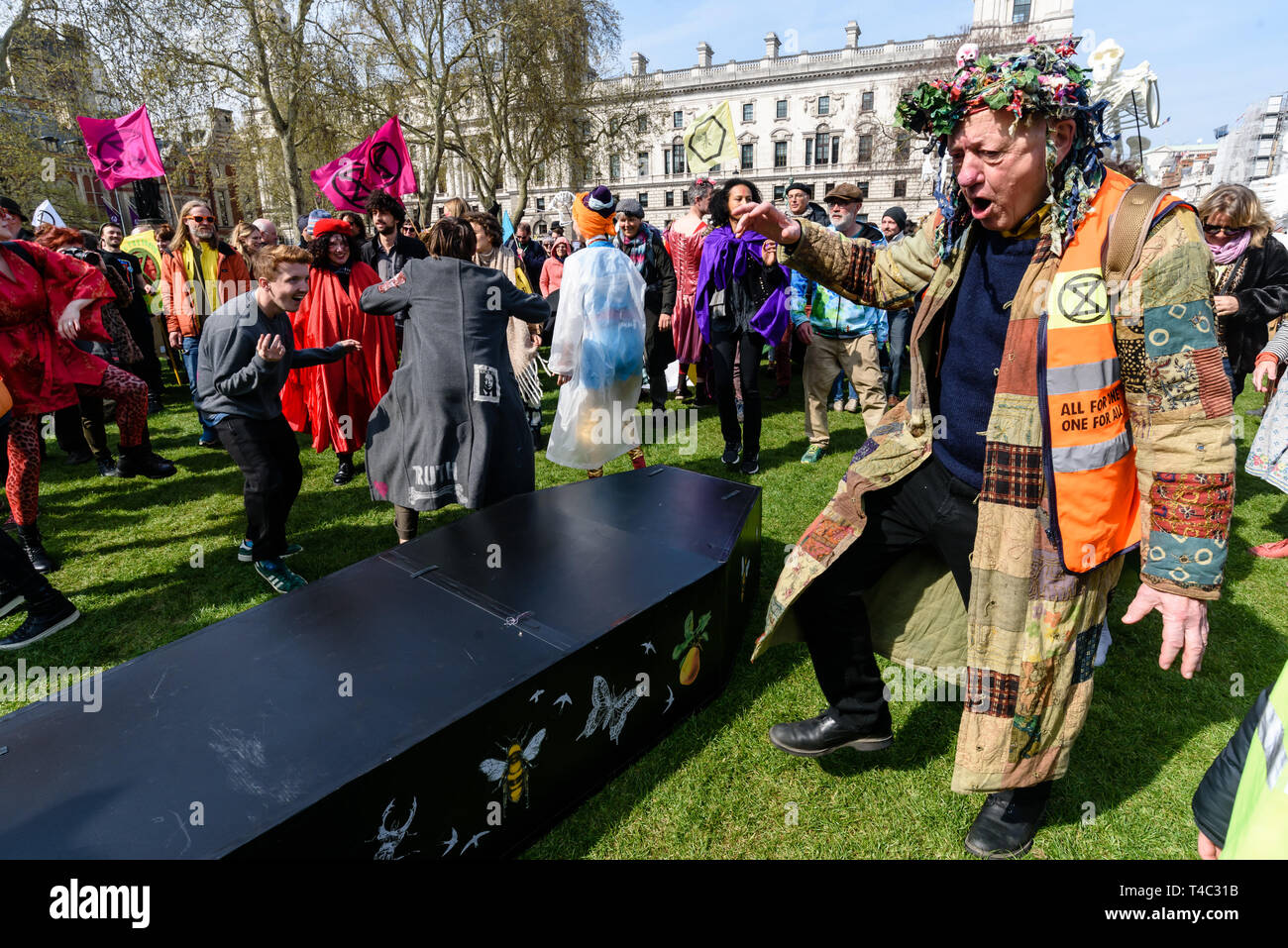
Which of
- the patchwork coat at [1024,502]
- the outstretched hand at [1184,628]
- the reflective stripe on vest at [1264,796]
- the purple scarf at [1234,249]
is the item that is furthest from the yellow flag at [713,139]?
the reflective stripe on vest at [1264,796]

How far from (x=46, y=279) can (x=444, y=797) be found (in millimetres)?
4267

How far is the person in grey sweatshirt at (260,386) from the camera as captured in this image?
141 inches

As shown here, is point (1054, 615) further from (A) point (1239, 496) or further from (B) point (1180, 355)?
(A) point (1239, 496)

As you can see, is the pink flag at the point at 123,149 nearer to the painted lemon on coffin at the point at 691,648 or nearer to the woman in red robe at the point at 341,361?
the woman in red robe at the point at 341,361

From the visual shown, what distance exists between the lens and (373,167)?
317 inches

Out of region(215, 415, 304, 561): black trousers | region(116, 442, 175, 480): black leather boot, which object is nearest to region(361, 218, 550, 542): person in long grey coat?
region(215, 415, 304, 561): black trousers

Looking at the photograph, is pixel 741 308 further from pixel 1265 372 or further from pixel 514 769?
pixel 514 769

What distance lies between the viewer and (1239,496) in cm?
525

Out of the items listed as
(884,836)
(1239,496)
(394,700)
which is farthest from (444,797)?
(1239,496)

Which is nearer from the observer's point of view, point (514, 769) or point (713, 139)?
point (514, 769)

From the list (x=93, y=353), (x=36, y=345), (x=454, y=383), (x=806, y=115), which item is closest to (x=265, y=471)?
(x=454, y=383)

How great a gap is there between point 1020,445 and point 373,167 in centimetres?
850

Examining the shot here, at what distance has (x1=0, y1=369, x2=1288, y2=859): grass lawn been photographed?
226 cm

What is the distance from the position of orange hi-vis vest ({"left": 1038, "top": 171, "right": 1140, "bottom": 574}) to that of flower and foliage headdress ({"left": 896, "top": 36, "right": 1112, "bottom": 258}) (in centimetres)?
5
